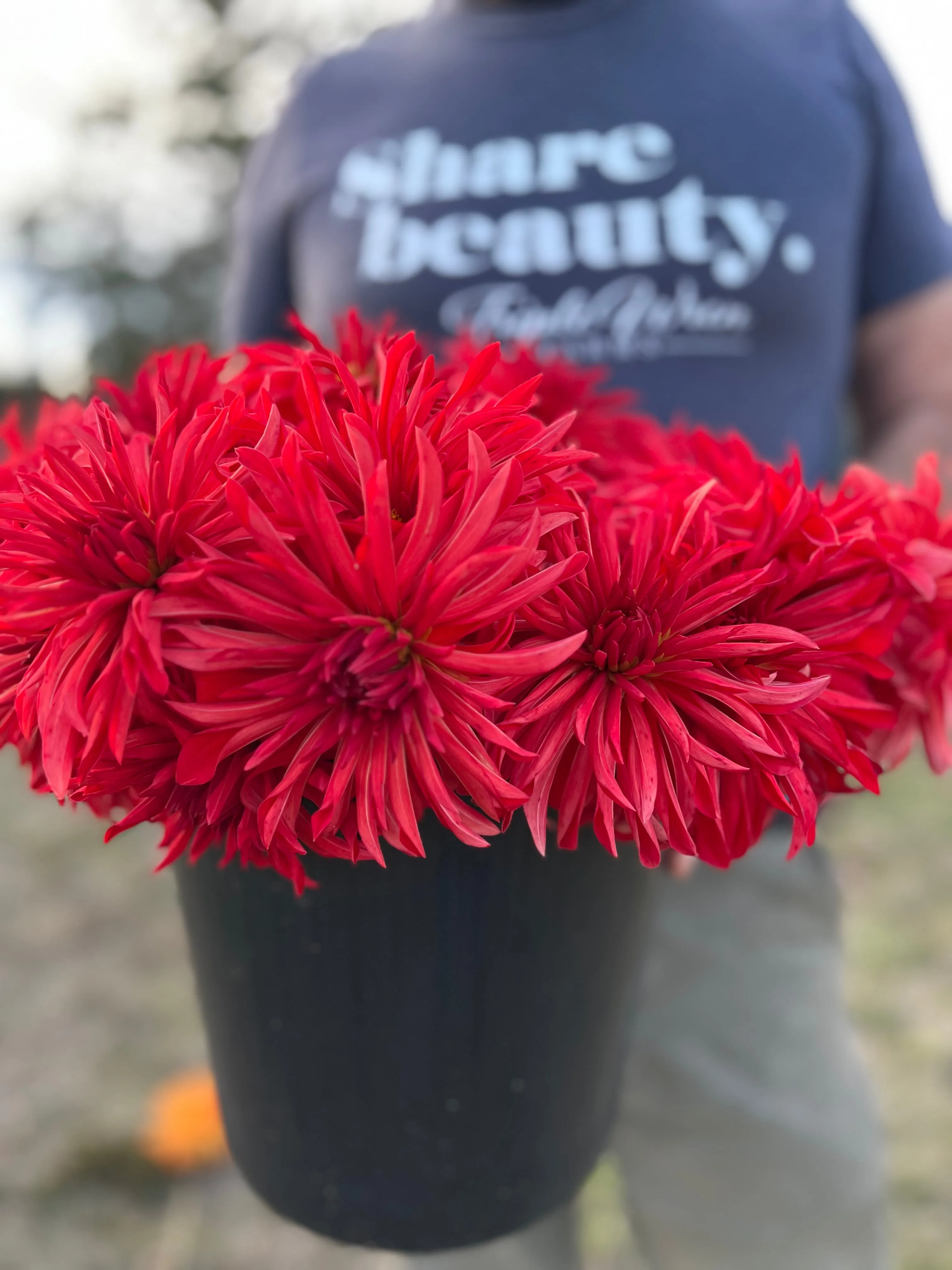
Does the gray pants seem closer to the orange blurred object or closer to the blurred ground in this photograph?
the blurred ground

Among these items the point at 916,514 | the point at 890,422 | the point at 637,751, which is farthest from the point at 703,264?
the point at 637,751

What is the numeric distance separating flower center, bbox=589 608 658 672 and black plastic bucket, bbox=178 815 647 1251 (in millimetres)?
117

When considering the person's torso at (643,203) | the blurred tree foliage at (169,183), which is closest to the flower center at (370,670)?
the person's torso at (643,203)

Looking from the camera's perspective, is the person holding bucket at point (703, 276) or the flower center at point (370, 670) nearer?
the flower center at point (370, 670)

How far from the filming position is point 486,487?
0.85ft

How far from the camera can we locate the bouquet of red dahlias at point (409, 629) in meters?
0.26

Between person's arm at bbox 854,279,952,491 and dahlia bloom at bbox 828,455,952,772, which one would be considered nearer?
dahlia bloom at bbox 828,455,952,772

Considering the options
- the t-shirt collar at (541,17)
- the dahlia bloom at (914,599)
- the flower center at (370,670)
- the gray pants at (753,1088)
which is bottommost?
the gray pants at (753,1088)

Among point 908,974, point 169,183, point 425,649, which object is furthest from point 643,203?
point 169,183

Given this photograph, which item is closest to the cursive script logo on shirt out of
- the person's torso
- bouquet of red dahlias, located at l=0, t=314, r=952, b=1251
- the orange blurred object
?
the person's torso

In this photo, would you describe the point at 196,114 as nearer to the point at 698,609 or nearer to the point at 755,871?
the point at 755,871

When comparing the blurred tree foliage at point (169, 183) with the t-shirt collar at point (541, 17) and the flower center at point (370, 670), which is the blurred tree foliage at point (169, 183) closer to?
the t-shirt collar at point (541, 17)

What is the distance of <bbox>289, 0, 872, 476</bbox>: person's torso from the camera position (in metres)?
0.76

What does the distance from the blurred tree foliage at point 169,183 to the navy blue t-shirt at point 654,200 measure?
2.56 metres
